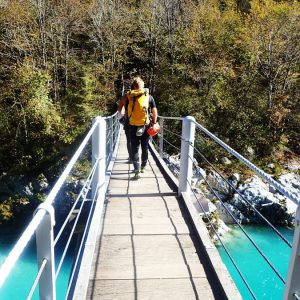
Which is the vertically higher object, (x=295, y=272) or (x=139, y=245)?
(x=295, y=272)

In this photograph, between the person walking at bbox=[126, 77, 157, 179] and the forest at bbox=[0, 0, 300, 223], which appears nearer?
the person walking at bbox=[126, 77, 157, 179]

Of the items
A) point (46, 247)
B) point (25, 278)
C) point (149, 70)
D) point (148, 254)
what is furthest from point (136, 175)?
point (149, 70)

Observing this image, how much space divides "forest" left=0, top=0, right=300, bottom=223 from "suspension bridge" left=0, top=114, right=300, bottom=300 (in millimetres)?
15992

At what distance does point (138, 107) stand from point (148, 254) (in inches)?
88.4

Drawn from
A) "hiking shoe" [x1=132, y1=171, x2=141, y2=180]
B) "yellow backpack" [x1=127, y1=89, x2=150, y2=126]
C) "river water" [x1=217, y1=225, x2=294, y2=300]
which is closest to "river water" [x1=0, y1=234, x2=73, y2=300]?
"river water" [x1=217, y1=225, x2=294, y2=300]

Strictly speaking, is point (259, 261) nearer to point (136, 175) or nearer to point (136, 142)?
point (136, 175)

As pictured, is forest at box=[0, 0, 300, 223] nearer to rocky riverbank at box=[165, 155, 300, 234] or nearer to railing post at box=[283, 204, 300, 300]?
rocky riverbank at box=[165, 155, 300, 234]

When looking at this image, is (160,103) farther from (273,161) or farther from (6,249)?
(6,249)

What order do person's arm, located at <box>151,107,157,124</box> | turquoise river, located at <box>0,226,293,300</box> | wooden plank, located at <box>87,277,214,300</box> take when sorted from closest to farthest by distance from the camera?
wooden plank, located at <box>87,277,214,300</box>, person's arm, located at <box>151,107,157,124</box>, turquoise river, located at <box>0,226,293,300</box>

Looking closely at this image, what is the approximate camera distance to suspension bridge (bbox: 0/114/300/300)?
1.41 metres

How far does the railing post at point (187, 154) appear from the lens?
13.1 ft

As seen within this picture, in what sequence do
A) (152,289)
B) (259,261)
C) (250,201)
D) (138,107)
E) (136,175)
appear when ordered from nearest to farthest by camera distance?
(152,289), (138,107), (136,175), (259,261), (250,201)

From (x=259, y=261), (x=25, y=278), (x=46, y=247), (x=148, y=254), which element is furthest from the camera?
(x=259, y=261)

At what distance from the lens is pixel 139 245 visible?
121 inches
